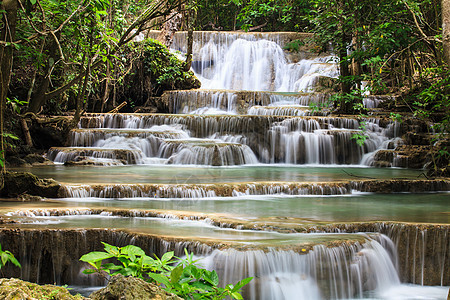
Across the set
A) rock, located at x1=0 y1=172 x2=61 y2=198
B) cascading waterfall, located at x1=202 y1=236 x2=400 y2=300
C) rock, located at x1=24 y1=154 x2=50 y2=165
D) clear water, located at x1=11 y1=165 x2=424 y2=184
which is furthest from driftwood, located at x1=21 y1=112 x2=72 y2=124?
cascading waterfall, located at x1=202 y1=236 x2=400 y2=300

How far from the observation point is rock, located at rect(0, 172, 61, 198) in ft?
23.1

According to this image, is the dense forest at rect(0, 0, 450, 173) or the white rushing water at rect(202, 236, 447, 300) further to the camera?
Result: the dense forest at rect(0, 0, 450, 173)

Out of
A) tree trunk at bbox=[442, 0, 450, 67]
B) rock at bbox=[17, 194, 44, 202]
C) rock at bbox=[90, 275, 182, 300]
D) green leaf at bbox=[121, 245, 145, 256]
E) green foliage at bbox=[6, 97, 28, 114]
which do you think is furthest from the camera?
green foliage at bbox=[6, 97, 28, 114]

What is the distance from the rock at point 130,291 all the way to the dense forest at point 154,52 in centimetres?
344

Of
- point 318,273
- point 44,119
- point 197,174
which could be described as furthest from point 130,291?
point 44,119

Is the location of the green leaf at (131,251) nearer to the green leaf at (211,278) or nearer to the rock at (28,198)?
the green leaf at (211,278)

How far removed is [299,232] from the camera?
17.3 ft

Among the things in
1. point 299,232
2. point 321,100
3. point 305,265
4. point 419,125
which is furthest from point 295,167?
point 305,265

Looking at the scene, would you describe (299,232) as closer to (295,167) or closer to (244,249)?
(244,249)

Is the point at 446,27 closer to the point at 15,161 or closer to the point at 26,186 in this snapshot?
the point at 26,186

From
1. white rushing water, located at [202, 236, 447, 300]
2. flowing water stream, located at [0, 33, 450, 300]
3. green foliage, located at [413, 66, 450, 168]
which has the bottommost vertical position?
white rushing water, located at [202, 236, 447, 300]

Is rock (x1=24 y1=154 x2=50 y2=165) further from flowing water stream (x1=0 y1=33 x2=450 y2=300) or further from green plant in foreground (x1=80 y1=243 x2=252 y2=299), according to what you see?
green plant in foreground (x1=80 y1=243 x2=252 y2=299)

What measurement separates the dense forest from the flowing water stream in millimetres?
1131

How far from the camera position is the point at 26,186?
7.14 metres
